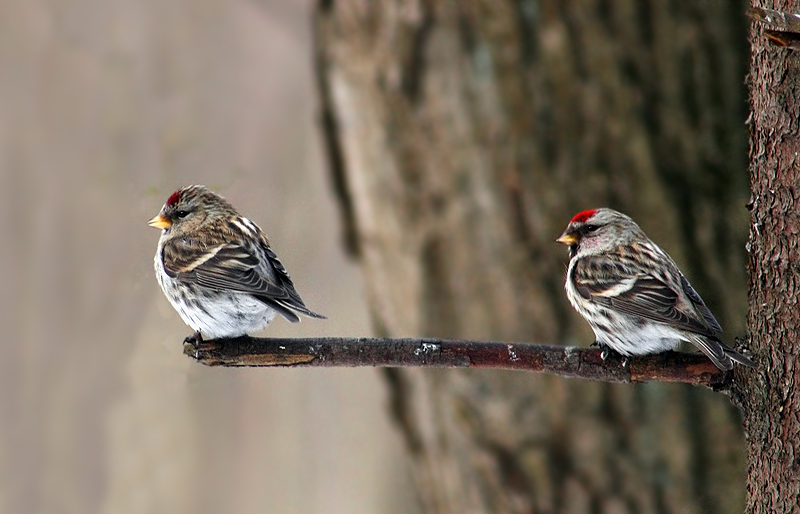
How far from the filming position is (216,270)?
10.6 feet

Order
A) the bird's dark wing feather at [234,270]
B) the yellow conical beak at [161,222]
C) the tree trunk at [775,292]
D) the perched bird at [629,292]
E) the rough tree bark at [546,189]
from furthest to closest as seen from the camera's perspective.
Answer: the rough tree bark at [546,189]
the yellow conical beak at [161,222]
the bird's dark wing feather at [234,270]
the perched bird at [629,292]
the tree trunk at [775,292]

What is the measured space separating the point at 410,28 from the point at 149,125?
2.15 metres

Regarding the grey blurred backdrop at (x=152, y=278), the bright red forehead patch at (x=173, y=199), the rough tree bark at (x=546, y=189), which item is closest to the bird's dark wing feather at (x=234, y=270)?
the bright red forehead patch at (x=173, y=199)

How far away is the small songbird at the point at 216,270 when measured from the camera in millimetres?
3072

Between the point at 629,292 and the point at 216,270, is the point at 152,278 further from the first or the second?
the point at 629,292

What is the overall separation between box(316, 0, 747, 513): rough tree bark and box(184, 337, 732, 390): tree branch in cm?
178

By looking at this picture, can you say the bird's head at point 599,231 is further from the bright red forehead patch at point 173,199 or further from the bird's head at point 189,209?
the bright red forehead patch at point 173,199

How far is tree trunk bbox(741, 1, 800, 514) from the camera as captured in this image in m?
2.16

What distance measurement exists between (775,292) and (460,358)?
0.75 metres

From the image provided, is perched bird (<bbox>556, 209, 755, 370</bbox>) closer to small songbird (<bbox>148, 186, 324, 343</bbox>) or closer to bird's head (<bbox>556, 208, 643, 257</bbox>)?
bird's head (<bbox>556, 208, 643, 257</bbox>)

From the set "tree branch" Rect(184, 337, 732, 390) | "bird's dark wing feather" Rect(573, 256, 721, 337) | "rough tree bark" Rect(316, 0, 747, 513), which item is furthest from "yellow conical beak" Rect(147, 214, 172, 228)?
"bird's dark wing feather" Rect(573, 256, 721, 337)

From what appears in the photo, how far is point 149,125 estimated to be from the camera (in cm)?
578

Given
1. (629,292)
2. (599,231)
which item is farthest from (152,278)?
(629,292)

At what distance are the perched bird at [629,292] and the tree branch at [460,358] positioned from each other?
10 cm
